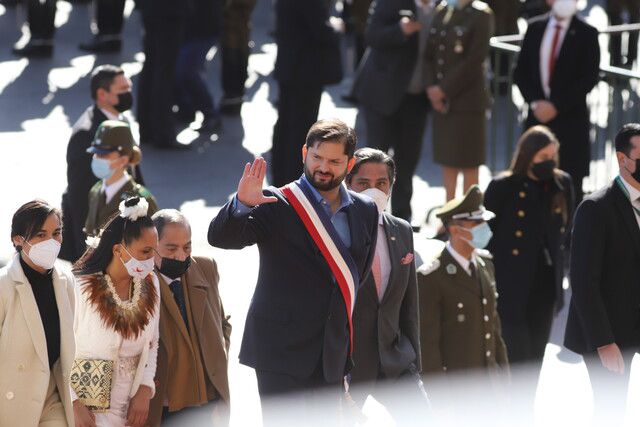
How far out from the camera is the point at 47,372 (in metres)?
6.57

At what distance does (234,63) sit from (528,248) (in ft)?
21.1

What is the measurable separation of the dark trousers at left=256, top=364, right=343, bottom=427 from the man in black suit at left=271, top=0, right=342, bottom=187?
18.6 ft

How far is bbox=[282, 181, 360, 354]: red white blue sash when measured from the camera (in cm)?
649

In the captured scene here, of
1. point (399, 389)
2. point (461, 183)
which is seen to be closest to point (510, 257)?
point (399, 389)

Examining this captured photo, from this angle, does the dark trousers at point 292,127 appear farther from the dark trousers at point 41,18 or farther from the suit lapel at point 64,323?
the suit lapel at point 64,323

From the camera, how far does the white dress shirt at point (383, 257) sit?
7.25m

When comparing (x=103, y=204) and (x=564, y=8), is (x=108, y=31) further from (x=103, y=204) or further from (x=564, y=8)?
(x=103, y=204)

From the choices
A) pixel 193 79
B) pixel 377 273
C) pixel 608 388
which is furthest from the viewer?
pixel 193 79

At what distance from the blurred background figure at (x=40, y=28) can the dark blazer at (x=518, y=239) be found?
8.21m

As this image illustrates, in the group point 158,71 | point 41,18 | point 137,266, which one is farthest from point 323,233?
point 41,18

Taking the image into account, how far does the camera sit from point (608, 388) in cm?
816

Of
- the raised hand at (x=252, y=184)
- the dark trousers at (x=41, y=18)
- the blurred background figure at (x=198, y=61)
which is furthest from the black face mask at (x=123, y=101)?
the dark trousers at (x=41, y=18)

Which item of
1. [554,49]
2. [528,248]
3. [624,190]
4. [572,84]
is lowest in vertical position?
[528,248]

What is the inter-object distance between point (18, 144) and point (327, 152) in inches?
289
